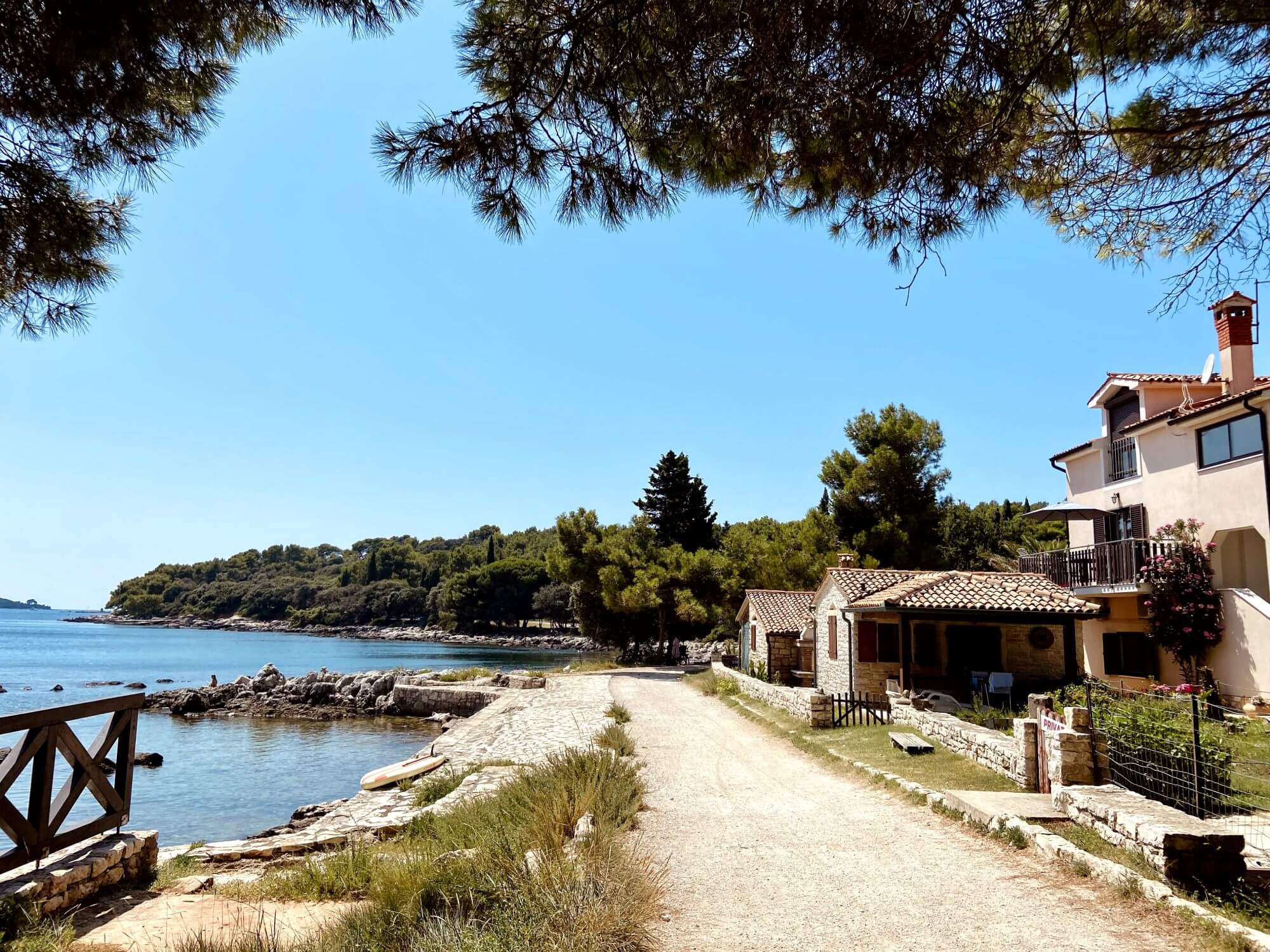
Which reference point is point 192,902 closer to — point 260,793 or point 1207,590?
point 260,793

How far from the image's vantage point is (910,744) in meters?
12.9

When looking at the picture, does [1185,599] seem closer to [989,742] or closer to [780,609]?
[989,742]

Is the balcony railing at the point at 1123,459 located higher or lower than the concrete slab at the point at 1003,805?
higher

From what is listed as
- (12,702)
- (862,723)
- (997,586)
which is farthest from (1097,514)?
(12,702)

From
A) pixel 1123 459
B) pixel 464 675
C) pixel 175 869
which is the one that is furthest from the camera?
pixel 464 675

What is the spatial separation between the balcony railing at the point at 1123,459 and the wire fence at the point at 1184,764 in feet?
45.0

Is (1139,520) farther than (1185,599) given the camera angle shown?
Yes

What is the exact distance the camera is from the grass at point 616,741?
14289 mm

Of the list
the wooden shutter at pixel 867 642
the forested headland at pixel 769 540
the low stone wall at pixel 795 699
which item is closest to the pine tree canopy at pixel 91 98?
the low stone wall at pixel 795 699

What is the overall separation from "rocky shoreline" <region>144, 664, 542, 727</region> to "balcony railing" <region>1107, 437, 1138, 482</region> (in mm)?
22869

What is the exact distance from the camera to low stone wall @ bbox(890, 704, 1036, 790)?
31.2 ft

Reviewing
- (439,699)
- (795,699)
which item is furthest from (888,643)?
(439,699)

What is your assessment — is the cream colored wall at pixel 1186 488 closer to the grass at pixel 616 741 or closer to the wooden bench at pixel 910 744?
the wooden bench at pixel 910 744

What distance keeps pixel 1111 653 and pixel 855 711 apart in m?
8.73
